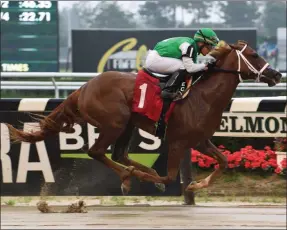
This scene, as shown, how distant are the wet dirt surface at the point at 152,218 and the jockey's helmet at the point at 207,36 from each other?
1436mm

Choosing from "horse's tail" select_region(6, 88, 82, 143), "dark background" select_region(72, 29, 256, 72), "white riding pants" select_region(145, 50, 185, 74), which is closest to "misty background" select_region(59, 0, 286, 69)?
"dark background" select_region(72, 29, 256, 72)

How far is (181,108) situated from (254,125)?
1579mm

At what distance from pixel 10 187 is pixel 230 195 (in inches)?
89.4

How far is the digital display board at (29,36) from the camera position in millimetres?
18422

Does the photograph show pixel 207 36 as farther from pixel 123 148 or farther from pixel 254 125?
pixel 254 125

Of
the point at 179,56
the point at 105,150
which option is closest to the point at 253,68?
the point at 179,56

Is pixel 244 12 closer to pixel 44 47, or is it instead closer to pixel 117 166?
pixel 44 47

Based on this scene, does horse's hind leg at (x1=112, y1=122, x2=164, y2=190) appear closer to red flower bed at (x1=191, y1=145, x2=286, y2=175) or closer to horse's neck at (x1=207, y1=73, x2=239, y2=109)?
horse's neck at (x1=207, y1=73, x2=239, y2=109)

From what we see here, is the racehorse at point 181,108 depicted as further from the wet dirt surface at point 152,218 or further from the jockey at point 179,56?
the wet dirt surface at point 152,218

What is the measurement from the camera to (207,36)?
7.63 meters

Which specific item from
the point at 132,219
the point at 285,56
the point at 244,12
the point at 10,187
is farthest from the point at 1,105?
the point at 244,12

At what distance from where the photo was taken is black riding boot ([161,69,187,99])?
24.5ft

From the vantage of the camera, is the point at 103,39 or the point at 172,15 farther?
the point at 172,15

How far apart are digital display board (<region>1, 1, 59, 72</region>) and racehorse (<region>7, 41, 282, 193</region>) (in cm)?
1090
